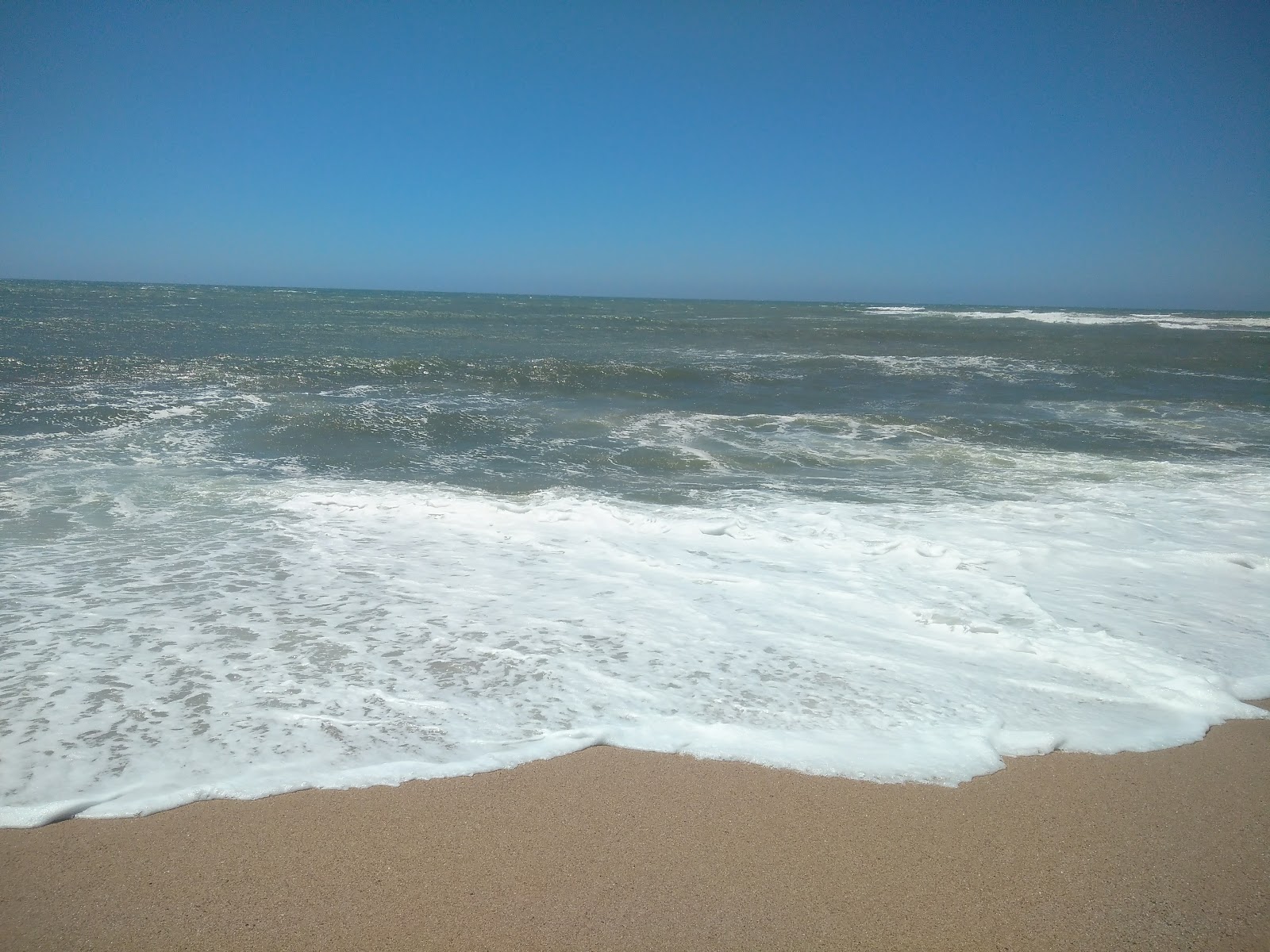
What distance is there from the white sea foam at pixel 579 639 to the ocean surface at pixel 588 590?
0.06 feet

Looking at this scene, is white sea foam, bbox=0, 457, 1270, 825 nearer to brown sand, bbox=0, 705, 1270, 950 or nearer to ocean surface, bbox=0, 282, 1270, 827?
ocean surface, bbox=0, 282, 1270, 827

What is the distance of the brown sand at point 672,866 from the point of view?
2.21 meters

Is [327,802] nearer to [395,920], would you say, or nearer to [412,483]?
[395,920]

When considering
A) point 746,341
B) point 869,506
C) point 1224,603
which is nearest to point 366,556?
point 869,506

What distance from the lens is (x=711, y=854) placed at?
2504 mm

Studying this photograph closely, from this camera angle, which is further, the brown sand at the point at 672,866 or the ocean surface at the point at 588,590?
the ocean surface at the point at 588,590

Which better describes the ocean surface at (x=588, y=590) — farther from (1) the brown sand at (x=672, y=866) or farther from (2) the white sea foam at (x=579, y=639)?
(1) the brown sand at (x=672, y=866)

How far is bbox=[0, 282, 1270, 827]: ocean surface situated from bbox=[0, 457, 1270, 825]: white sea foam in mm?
19

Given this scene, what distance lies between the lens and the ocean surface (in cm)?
312

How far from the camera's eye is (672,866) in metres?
2.46

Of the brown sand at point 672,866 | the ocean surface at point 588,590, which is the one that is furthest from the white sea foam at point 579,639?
the brown sand at point 672,866

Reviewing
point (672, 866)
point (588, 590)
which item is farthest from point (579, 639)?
point (672, 866)

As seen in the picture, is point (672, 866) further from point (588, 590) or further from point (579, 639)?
point (588, 590)

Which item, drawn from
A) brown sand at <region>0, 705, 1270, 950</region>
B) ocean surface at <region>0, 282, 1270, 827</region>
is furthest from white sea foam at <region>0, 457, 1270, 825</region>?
brown sand at <region>0, 705, 1270, 950</region>
